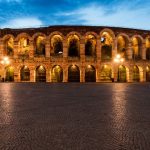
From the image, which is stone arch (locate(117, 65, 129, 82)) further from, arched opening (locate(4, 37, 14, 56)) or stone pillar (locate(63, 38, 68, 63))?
arched opening (locate(4, 37, 14, 56))

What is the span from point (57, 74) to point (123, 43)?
11075mm

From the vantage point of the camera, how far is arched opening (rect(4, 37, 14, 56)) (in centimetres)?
3824

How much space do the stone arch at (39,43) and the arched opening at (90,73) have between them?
7.29 metres

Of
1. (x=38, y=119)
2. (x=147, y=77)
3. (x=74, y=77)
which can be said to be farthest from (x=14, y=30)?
(x=38, y=119)

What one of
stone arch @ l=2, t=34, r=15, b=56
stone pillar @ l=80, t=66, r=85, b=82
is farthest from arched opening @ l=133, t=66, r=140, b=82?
stone arch @ l=2, t=34, r=15, b=56

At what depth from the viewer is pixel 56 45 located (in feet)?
129

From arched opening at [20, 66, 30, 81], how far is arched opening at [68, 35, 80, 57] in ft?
22.2

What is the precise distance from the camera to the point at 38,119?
5.89 metres

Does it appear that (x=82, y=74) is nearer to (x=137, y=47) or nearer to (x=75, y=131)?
(x=137, y=47)

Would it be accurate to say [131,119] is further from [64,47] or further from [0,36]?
[0,36]

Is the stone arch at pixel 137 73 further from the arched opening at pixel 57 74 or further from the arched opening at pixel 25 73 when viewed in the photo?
the arched opening at pixel 25 73

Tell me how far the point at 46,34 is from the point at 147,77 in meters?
16.8

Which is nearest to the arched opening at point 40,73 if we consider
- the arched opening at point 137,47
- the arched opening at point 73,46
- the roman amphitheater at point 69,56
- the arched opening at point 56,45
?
the roman amphitheater at point 69,56

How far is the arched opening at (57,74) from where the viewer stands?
37859 millimetres
